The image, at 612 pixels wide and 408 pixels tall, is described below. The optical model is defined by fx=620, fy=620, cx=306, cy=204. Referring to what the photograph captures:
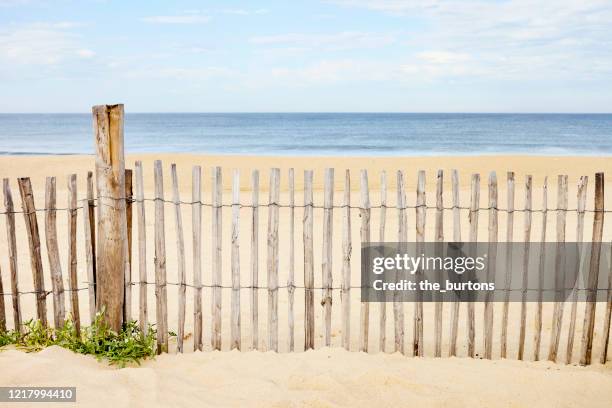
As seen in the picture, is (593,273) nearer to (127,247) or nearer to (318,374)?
(318,374)

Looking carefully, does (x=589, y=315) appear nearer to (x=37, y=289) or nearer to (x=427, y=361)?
(x=427, y=361)

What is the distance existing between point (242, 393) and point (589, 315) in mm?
2786

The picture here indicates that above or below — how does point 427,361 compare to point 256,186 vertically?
below

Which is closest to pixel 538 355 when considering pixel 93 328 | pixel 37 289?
pixel 93 328

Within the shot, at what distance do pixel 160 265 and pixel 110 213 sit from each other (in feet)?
1.82

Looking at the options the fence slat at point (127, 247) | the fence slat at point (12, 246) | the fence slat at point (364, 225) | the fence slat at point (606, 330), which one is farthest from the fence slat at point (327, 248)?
the fence slat at point (12, 246)

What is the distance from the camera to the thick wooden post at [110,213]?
4.71 m

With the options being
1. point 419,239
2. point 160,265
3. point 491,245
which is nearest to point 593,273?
point 491,245

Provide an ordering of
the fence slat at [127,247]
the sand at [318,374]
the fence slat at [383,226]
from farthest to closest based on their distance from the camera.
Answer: the fence slat at [127,247] < the fence slat at [383,226] < the sand at [318,374]

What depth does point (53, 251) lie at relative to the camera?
4.87 metres

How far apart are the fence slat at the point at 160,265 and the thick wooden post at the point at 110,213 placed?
27cm

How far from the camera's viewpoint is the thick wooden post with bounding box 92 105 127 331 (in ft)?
15.4

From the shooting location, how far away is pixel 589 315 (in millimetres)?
4875

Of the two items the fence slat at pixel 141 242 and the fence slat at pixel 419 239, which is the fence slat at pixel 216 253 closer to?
the fence slat at pixel 141 242
